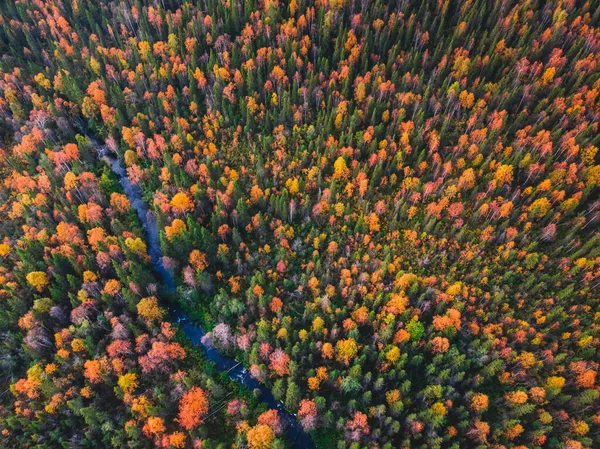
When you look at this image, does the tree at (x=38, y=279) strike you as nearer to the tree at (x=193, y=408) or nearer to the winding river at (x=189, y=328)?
the winding river at (x=189, y=328)

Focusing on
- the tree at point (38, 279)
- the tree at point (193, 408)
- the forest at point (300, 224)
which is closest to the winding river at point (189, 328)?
the forest at point (300, 224)

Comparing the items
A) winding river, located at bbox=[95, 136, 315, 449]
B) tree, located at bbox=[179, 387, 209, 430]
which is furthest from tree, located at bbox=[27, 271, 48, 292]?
tree, located at bbox=[179, 387, 209, 430]

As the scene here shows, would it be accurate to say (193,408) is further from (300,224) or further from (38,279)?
(300,224)

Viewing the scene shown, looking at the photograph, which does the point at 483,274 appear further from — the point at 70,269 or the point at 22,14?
the point at 22,14

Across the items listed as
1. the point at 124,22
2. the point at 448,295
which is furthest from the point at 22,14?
the point at 448,295

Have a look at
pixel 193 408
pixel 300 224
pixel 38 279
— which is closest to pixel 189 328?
pixel 193 408
